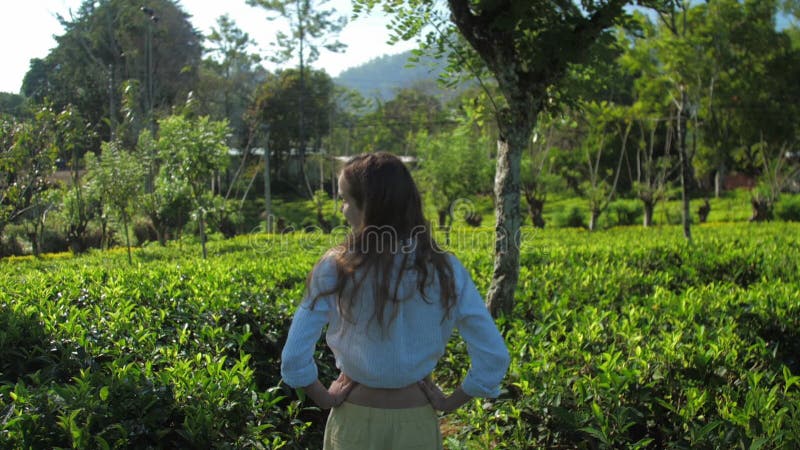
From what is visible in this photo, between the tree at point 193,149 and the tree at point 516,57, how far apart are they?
6.25 m

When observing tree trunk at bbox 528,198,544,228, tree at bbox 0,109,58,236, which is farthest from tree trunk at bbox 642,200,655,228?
tree at bbox 0,109,58,236

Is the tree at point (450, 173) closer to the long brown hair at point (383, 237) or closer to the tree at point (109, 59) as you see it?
the tree at point (109, 59)

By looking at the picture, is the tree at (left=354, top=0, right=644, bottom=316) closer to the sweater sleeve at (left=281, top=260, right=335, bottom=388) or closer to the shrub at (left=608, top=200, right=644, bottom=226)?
the sweater sleeve at (left=281, top=260, right=335, bottom=388)

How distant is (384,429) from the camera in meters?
1.85

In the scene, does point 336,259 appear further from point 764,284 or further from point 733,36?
point 733,36

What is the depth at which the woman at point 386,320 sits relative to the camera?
1774mm

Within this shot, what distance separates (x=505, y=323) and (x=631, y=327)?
0.99 meters

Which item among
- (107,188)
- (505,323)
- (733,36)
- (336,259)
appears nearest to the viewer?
(336,259)

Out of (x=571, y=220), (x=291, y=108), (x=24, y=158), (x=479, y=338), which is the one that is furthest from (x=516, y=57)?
(x=291, y=108)

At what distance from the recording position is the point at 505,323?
4.63m

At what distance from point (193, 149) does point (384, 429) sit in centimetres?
880

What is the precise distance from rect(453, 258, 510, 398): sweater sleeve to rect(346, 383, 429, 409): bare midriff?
0.17 metres

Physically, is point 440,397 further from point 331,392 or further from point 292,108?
point 292,108

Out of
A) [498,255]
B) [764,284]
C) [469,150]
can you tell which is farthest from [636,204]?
[498,255]
